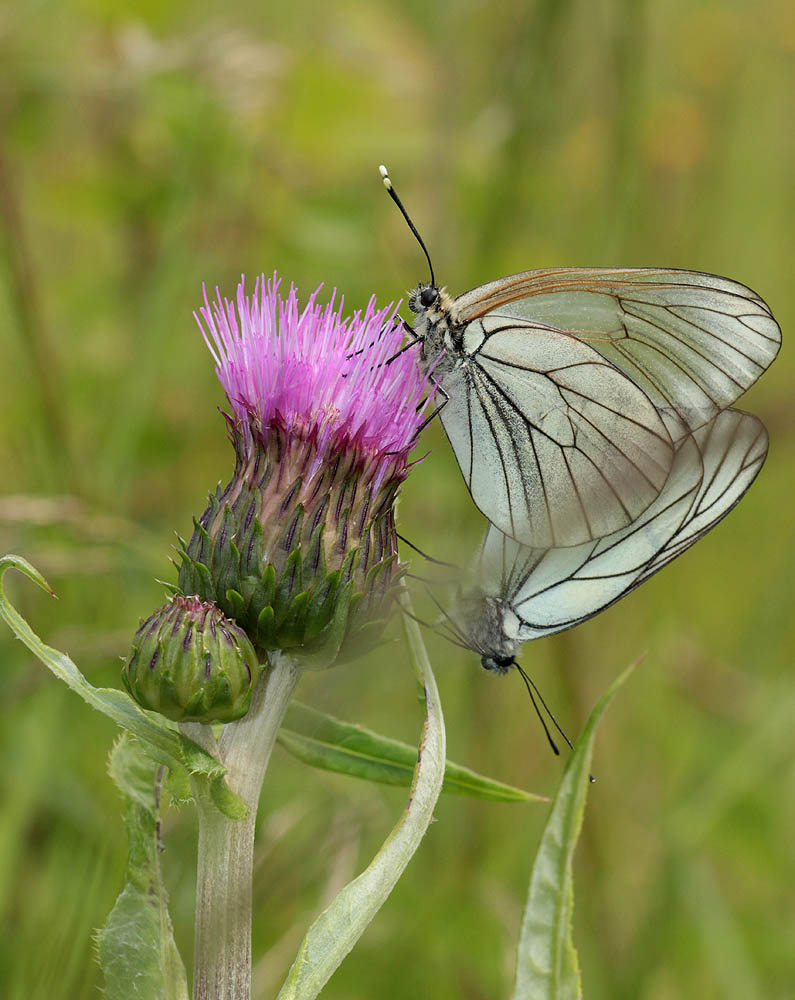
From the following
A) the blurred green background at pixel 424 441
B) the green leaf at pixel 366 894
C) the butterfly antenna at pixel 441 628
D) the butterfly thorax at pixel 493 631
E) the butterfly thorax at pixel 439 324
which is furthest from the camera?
the blurred green background at pixel 424 441

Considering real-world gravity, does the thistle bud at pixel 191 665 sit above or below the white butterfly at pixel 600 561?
below

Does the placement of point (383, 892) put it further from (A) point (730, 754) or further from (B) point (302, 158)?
(B) point (302, 158)

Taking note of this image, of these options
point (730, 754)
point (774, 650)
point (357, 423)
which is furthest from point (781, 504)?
point (357, 423)

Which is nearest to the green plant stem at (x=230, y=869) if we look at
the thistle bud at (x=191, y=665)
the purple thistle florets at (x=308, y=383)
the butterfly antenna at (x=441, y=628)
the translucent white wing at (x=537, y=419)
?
the thistle bud at (x=191, y=665)

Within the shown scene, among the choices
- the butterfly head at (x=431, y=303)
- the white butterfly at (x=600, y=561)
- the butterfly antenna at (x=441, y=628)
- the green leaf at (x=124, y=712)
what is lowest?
the green leaf at (x=124, y=712)

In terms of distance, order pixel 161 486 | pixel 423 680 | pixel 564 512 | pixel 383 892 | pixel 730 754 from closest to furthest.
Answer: pixel 383 892
pixel 423 680
pixel 564 512
pixel 730 754
pixel 161 486

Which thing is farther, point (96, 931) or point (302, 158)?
point (302, 158)

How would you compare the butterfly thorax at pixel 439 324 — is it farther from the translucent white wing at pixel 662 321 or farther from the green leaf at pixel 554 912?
the green leaf at pixel 554 912
